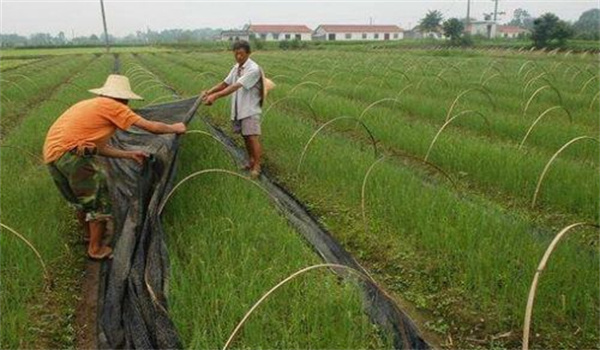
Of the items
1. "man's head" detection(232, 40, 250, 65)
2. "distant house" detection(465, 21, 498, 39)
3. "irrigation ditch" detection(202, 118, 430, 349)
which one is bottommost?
"irrigation ditch" detection(202, 118, 430, 349)

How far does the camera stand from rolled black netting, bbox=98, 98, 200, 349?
2.46 metres

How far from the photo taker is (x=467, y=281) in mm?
3010

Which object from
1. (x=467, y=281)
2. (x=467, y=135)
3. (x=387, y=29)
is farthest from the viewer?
(x=387, y=29)

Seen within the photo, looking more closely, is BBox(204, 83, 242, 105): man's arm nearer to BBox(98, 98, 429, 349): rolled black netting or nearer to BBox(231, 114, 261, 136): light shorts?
BBox(231, 114, 261, 136): light shorts

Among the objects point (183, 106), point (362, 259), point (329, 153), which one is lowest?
point (362, 259)

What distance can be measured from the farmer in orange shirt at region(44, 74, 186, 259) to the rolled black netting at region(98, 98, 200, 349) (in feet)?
0.81

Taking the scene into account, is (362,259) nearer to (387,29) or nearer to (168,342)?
(168,342)

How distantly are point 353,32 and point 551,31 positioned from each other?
4763cm

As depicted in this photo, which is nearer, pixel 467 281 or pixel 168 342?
pixel 168 342

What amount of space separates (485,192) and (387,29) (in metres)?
74.6

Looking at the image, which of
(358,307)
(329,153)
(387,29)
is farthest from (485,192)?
(387,29)

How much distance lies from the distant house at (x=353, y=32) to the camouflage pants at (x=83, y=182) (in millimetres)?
71026

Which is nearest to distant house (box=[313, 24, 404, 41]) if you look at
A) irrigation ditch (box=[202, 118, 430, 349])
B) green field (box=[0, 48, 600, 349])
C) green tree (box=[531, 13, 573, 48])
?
green tree (box=[531, 13, 573, 48])

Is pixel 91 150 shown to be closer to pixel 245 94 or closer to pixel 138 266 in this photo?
pixel 138 266
